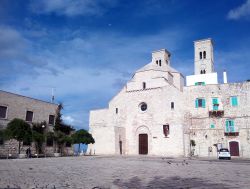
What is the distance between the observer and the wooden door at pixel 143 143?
36.5 meters

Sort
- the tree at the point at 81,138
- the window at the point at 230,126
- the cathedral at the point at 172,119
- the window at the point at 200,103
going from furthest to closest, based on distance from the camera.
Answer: the window at the point at 200,103 < the cathedral at the point at 172,119 < the window at the point at 230,126 < the tree at the point at 81,138

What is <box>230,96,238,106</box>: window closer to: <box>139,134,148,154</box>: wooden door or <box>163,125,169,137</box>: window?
<box>163,125,169,137</box>: window

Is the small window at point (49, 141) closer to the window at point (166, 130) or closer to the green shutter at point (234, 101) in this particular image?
the window at point (166, 130)

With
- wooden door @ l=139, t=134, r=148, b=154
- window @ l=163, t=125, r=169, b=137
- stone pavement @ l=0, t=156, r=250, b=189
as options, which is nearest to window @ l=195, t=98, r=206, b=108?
window @ l=163, t=125, r=169, b=137

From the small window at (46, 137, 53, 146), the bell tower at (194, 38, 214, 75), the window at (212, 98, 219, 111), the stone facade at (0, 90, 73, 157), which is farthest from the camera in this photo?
the bell tower at (194, 38, 214, 75)

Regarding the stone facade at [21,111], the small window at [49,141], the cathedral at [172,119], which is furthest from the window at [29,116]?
the cathedral at [172,119]

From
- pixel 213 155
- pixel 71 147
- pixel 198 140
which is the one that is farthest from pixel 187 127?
pixel 71 147

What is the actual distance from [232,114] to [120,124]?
1577 cm

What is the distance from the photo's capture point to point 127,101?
38781mm

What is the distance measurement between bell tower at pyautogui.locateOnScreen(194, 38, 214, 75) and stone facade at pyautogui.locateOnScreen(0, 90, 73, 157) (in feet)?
114

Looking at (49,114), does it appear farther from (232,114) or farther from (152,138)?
(232,114)

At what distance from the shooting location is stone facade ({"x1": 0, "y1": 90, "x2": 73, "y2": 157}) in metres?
28.2

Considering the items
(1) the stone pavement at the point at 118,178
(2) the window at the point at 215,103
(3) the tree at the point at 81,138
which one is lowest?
(1) the stone pavement at the point at 118,178

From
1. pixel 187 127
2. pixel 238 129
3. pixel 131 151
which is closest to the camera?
pixel 238 129
